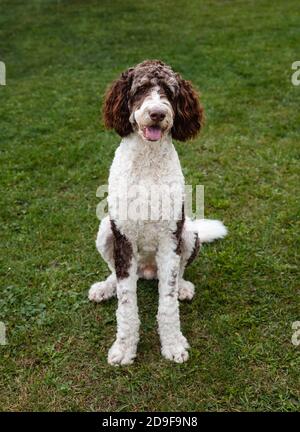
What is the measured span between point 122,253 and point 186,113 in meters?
0.93

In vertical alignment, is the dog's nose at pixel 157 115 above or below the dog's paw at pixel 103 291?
above

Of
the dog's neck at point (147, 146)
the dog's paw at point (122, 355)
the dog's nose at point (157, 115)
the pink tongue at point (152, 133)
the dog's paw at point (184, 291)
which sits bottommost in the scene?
the dog's paw at point (122, 355)

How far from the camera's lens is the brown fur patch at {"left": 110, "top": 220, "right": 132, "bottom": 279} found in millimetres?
3348

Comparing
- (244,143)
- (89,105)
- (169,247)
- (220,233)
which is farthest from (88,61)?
(169,247)

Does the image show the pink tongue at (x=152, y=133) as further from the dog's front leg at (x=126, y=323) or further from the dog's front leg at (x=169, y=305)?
the dog's front leg at (x=126, y=323)

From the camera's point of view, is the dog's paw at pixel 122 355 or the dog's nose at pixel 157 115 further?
the dog's paw at pixel 122 355

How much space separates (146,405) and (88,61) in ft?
26.9

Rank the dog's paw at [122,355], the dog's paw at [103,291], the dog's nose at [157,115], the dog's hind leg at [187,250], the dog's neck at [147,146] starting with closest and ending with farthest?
the dog's nose at [157,115] → the dog's neck at [147,146] → the dog's paw at [122,355] → the dog's hind leg at [187,250] → the dog's paw at [103,291]

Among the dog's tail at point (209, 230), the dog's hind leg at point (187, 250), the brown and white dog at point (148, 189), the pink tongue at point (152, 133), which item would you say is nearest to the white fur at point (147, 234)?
the brown and white dog at point (148, 189)

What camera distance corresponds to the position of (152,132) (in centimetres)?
302

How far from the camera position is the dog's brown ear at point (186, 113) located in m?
3.26

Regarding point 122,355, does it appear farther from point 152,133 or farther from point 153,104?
point 153,104

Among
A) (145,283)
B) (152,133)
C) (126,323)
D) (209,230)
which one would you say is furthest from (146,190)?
(209,230)

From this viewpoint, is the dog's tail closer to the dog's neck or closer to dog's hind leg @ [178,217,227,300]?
dog's hind leg @ [178,217,227,300]
